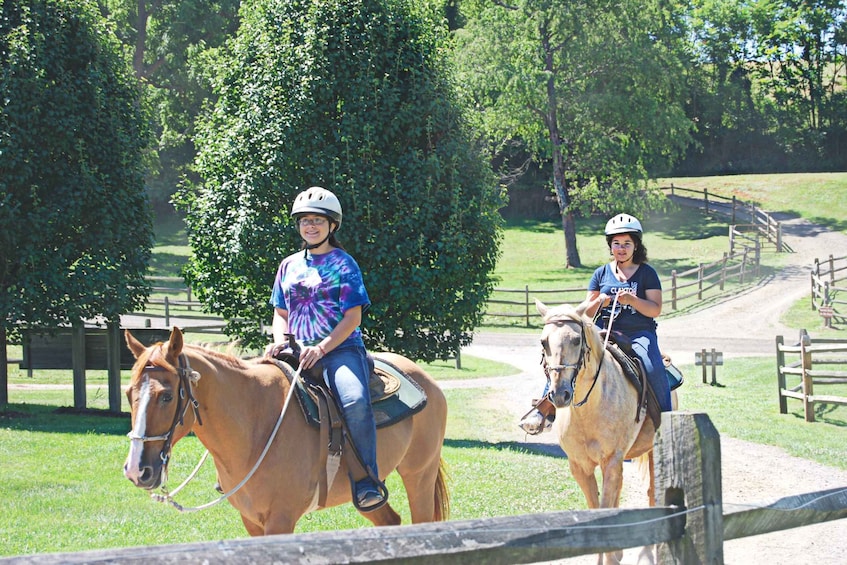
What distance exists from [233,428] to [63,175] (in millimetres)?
12098

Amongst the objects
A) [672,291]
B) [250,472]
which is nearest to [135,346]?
[250,472]

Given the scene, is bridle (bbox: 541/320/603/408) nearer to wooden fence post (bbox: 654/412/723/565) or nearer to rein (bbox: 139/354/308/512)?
rein (bbox: 139/354/308/512)

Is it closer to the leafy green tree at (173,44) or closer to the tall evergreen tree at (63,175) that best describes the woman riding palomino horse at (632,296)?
the tall evergreen tree at (63,175)

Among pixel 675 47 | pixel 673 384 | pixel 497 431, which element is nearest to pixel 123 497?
pixel 673 384

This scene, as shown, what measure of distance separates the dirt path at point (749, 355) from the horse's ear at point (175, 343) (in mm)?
2885

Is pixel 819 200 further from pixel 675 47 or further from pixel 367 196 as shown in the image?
pixel 367 196

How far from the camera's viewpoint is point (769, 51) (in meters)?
66.4

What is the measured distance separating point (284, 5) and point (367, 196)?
142 inches

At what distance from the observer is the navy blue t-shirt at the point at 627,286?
25.2 feet

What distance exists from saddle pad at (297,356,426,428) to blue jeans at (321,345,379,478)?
170 millimetres

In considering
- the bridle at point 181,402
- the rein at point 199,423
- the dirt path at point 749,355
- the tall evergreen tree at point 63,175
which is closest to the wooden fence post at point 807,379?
the dirt path at point 749,355

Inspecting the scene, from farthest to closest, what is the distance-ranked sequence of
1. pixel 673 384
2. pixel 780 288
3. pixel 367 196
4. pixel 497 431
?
pixel 780 288 < pixel 497 431 < pixel 367 196 < pixel 673 384

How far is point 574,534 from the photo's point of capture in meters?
3.42

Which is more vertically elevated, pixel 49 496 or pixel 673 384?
pixel 673 384
